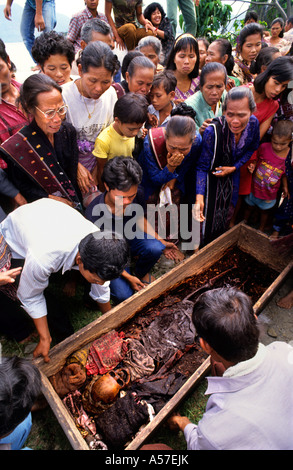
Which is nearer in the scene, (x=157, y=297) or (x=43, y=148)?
(x=43, y=148)

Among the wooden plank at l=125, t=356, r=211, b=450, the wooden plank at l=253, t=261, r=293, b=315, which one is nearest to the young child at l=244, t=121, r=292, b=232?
the wooden plank at l=253, t=261, r=293, b=315

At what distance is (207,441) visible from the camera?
4.66 feet

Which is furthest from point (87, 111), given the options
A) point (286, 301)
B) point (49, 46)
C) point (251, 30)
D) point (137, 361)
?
point (251, 30)

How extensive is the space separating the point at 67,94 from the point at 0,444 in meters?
2.90

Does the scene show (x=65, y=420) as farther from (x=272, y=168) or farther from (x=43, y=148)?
(x=272, y=168)

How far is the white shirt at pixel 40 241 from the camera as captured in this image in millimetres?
1999

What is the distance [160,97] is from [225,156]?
1010mm

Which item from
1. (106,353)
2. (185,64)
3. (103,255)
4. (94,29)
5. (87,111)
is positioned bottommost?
(106,353)

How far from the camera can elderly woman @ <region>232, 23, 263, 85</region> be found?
4.37m

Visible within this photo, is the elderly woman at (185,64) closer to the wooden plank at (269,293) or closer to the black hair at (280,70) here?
the black hair at (280,70)

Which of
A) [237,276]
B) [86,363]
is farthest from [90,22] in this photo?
[86,363]

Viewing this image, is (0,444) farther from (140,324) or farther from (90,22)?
(90,22)

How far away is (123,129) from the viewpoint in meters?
2.83

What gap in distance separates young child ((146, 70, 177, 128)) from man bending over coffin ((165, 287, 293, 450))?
2447 millimetres
